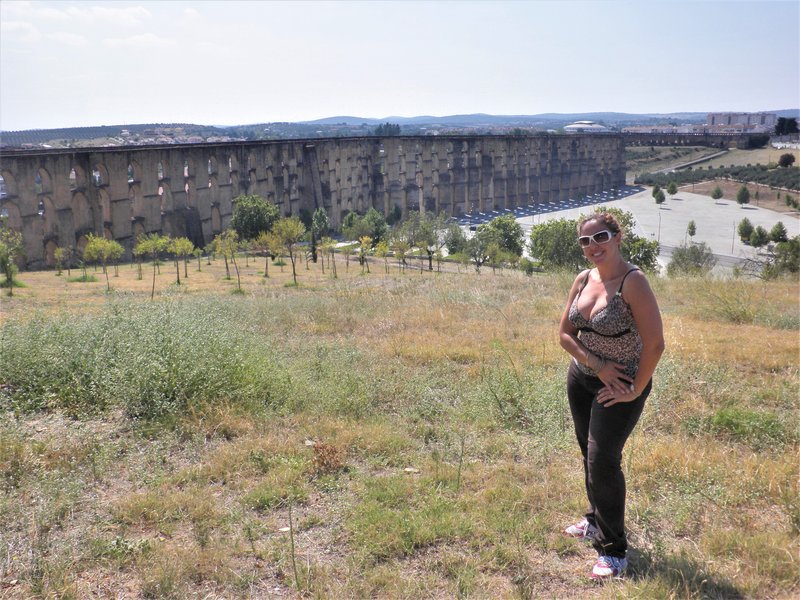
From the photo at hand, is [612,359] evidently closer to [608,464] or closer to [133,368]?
[608,464]

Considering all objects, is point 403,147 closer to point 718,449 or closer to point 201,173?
point 201,173

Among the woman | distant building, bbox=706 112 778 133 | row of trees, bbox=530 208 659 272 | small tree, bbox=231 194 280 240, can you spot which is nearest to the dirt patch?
row of trees, bbox=530 208 659 272

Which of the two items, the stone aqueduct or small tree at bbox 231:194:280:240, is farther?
small tree at bbox 231:194:280:240

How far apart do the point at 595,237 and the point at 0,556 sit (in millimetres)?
3078

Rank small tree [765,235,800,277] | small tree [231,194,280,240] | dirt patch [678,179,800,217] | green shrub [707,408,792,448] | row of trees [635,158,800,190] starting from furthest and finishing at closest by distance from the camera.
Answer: row of trees [635,158,800,190] < dirt patch [678,179,800,217] < small tree [231,194,280,240] < small tree [765,235,800,277] < green shrub [707,408,792,448]

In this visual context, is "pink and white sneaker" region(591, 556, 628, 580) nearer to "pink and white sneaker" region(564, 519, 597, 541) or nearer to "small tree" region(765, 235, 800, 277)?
"pink and white sneaker" region(564, 519, 597, 541)

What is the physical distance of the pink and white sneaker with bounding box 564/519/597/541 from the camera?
133 inches

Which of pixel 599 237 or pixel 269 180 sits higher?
pixel 269 180

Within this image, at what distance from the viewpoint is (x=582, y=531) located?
3408 mm

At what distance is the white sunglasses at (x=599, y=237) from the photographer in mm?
3031

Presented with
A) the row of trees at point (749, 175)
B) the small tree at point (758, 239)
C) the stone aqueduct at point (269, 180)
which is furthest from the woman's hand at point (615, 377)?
the row of trees at point (749, 175)

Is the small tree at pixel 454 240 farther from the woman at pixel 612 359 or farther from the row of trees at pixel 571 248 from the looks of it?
the woman at pixel 612 359

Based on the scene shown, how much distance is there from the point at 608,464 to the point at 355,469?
167cm

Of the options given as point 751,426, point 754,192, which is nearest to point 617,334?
point 751,426
